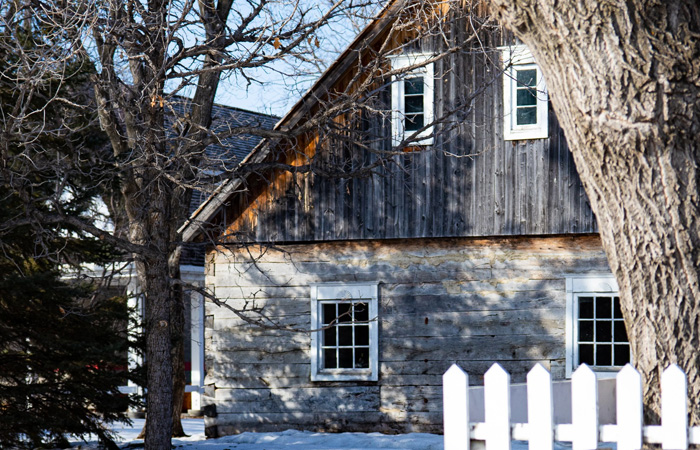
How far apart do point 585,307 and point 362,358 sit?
3237 mm

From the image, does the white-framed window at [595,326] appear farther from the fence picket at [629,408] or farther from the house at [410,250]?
the fence picket at [629,408]

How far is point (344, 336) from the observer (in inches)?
489

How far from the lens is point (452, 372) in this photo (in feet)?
13.5

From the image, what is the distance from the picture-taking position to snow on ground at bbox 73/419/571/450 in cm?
1116

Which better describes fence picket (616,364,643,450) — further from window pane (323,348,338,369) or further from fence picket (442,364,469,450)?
window pane (323,348,338,369)

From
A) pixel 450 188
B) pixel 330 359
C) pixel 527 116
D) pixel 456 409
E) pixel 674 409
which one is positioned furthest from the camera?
pixel 330 359

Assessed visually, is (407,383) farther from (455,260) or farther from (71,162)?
(71,162)

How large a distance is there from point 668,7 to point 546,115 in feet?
25.0

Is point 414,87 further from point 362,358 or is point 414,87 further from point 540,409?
point 540,409

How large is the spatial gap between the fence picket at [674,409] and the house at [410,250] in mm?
7382

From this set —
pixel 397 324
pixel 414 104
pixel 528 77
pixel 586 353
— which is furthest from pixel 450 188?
pixel 586 353

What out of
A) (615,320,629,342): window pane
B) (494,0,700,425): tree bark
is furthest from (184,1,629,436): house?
(494,0,700,425): tree bark

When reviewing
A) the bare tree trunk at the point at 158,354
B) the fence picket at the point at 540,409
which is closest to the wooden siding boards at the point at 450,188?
the bare tree trunk at the point at 158,354

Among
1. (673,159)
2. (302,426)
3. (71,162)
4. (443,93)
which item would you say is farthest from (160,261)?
(673,159)
